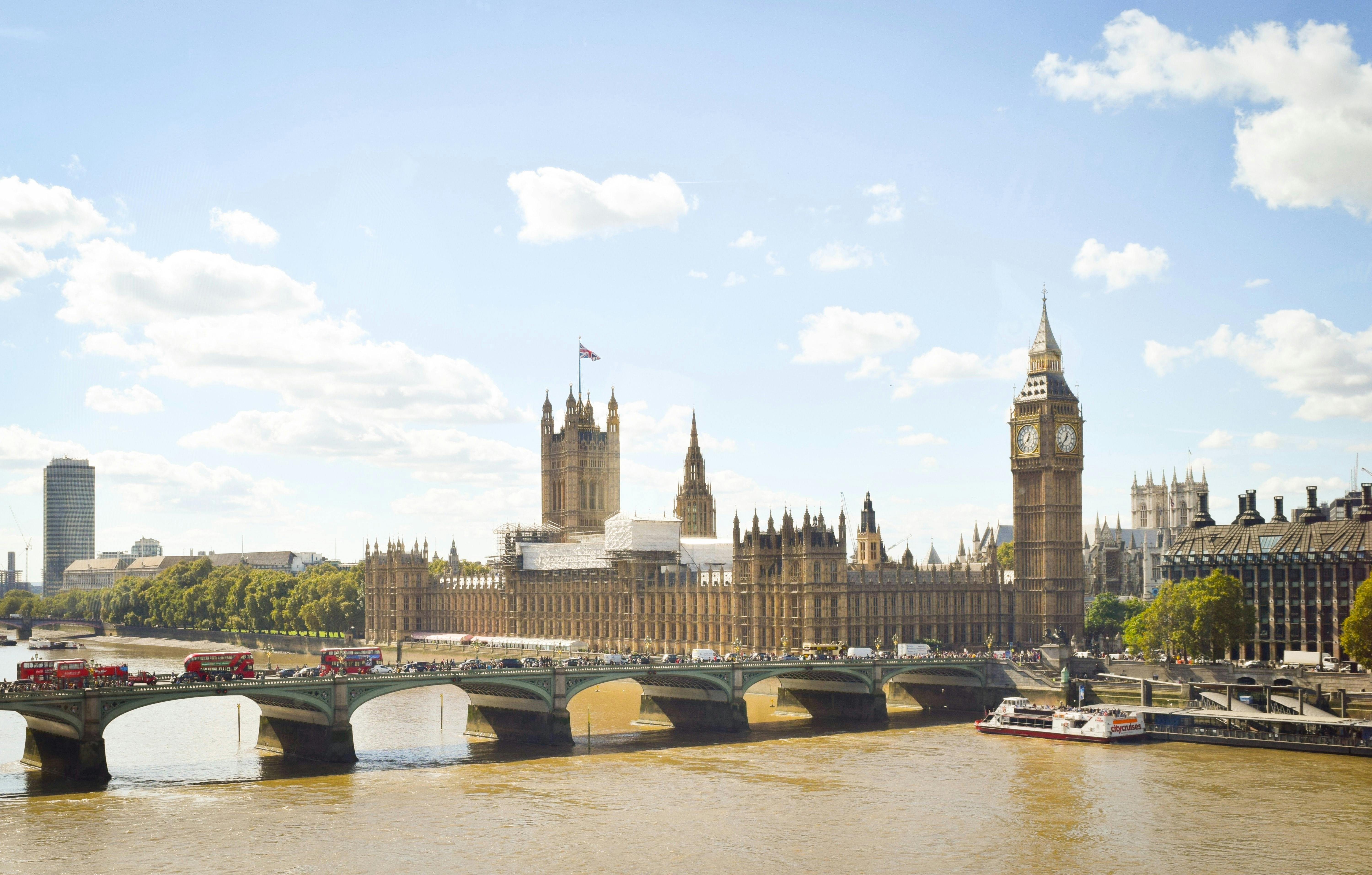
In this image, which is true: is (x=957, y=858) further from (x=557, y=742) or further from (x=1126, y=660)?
(x=1126, y=660)

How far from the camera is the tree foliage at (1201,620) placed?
132 meters

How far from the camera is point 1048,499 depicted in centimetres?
16688

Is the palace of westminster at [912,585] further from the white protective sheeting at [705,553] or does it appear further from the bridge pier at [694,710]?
the bridge pier at [694,710]

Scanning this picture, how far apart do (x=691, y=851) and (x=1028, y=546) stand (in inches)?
4211

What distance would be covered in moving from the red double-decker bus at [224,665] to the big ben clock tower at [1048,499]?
9414 centimetres

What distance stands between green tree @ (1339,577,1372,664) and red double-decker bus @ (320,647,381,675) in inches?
2993

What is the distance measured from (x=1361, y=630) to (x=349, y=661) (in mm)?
78275

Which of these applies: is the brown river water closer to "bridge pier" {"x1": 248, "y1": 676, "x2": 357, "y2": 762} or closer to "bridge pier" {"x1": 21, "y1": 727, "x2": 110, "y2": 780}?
"bridge pier" {"x1": 21, "y1": 727, "x2": 110, "y2": 780}

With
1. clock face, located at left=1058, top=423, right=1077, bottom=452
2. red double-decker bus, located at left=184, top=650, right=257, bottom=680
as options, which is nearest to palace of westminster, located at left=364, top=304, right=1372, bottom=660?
clock face, located at left=1058, top=423, right=1077, bottom=452

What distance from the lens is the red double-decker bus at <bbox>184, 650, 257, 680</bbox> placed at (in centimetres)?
9906

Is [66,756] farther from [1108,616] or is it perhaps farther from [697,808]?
[1108,616]

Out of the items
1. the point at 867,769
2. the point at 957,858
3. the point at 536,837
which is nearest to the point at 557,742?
the point at 867,769

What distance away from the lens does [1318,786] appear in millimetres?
86875

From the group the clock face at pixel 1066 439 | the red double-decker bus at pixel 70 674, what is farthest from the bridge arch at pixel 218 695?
the clock face at pixel 1066 439
